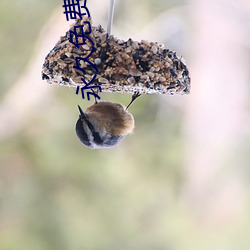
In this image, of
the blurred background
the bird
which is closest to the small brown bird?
the bird

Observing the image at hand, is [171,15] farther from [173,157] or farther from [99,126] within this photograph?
[99,126]

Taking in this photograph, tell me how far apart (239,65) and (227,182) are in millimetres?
767

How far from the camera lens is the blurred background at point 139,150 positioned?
9.82 ft

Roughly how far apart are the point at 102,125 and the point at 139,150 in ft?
7.07

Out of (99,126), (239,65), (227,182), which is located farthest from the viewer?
(227,182)

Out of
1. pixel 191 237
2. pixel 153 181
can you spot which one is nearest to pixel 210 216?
pixel 191 237

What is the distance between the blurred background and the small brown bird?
1615mm

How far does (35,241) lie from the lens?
3.27 metres

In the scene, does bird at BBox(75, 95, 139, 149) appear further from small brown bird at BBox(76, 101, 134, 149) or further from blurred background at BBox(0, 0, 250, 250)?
blurred background at BBox(0, 0, 250, 250)

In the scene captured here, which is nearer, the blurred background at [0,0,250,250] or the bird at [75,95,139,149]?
the bird at [75,95,139,149]

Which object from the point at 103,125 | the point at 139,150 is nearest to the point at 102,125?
the point at 103,125

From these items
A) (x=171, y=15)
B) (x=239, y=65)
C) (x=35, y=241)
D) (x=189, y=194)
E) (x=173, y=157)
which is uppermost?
(x=171, y=15)

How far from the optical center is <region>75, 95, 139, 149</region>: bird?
1.23 m

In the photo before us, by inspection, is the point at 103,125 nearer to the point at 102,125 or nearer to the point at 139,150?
the point at 102,125
